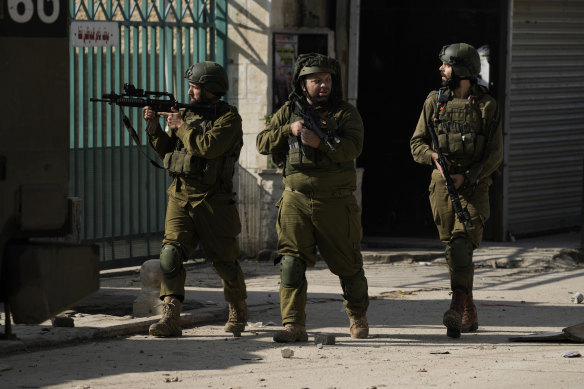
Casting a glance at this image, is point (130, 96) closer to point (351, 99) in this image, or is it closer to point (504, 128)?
point (351, 99)

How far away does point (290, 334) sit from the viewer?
813 centimetres

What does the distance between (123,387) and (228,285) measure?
6.38 feet

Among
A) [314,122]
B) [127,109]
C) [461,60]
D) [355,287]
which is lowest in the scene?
[355,287]

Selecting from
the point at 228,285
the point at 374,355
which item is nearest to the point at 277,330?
the point at 228,285

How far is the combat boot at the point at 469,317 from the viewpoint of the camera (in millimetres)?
8695

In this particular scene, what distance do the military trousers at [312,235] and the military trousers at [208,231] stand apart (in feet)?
1.28

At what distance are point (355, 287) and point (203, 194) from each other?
3.89ft

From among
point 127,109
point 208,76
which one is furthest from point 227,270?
point 127,109

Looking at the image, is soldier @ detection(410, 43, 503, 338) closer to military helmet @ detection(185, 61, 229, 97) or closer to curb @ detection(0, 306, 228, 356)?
military helmet @ detection(185, 61, 229, 97)

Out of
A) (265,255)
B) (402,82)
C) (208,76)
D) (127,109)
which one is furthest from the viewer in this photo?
(402,82)

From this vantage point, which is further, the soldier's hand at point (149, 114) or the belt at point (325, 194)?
the soldier's hand at point (149, 114)

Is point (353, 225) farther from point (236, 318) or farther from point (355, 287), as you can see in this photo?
point (236, 318)

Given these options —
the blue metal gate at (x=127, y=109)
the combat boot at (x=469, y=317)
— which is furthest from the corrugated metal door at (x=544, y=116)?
the combat boot at (x=469, y=317)

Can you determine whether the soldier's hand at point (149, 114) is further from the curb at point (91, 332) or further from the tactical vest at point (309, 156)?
the curb at point (91, 332)
